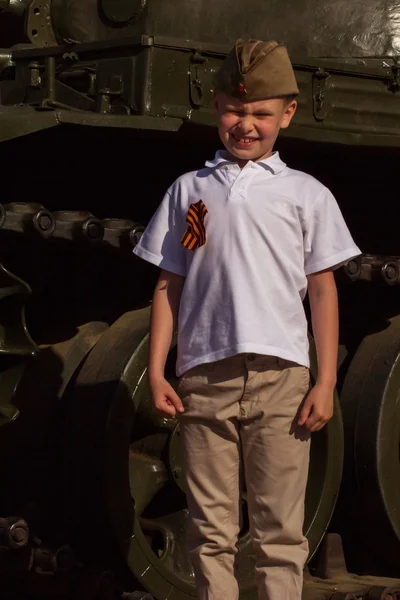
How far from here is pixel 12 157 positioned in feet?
16.6

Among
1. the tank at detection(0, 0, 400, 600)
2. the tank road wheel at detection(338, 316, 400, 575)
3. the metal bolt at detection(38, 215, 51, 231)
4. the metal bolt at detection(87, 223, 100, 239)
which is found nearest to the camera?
the metal bolt at detection(38, 215, 51, 231)

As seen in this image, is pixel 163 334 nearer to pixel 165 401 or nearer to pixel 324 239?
pixel 165 401

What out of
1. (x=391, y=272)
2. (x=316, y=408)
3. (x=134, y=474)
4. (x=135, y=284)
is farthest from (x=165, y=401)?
(x=391, y=272)

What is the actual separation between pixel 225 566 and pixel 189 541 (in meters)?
0.12

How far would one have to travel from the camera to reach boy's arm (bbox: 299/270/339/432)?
3811 millimetres

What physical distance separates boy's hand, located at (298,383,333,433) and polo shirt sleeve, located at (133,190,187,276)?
502mm

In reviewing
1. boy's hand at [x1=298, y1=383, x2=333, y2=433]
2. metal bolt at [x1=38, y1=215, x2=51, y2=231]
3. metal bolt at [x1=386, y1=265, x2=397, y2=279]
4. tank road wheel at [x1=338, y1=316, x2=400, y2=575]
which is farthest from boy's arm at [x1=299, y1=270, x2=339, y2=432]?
tank road wheel at [x1=338, y1=316, x2=400, y2=575]

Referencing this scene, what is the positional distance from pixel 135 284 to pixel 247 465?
1976mm

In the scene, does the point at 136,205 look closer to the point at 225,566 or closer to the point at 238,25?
the point at 238,25

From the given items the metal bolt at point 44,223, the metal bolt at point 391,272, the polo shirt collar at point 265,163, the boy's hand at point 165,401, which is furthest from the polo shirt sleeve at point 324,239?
the metal bolt at point 391,272

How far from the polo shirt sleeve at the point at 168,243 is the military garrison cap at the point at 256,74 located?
0.38 m

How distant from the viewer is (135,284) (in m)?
5.73

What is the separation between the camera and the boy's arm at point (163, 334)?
381 cm

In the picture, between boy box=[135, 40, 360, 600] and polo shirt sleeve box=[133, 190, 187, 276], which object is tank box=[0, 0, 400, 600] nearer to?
polo shirt sleeve box=[133, 190, 187, 276]
